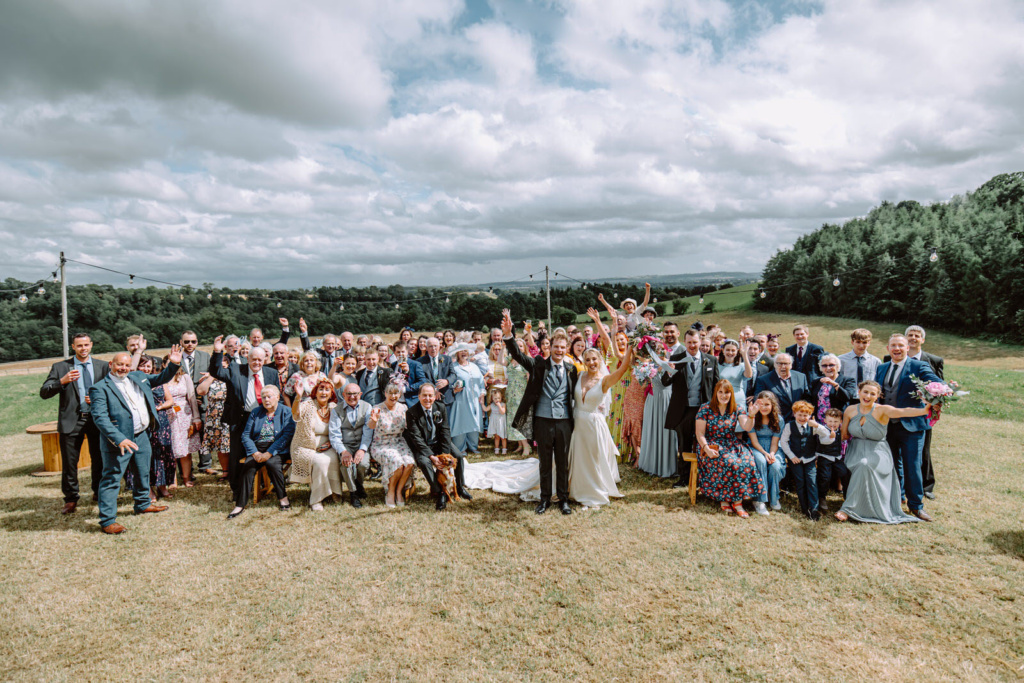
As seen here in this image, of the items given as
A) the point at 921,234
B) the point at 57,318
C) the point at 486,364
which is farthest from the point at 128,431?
the point at 921,234

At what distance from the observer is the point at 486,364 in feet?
31.2

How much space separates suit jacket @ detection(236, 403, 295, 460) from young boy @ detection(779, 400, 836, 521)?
6.36 m

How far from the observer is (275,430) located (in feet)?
22.1

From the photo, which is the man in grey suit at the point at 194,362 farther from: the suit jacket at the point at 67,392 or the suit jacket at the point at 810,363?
the suit jacket at the point at 810,363

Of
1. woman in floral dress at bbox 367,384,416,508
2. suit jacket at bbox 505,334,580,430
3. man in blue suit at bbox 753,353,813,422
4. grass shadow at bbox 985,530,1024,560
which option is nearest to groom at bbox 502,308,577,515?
suit jacket at bbox 505,334,580,430

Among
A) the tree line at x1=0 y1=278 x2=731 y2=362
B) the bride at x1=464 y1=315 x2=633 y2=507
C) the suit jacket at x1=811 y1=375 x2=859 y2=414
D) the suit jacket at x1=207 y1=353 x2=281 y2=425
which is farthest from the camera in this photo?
the tree line at x1=0 y1=278 x2=731 y2=362

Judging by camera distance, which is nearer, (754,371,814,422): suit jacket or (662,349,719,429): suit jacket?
(754,371,814,422): suit jacket

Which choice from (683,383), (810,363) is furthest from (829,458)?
(683,383)

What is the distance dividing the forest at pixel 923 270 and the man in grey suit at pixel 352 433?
917 inches

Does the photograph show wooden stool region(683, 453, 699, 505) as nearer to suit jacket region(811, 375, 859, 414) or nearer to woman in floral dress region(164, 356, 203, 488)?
suit jacket region(811, 375, 859, 414)

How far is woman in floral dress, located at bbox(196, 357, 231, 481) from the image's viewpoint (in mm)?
7547

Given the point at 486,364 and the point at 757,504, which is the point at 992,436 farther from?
the point at 486,364

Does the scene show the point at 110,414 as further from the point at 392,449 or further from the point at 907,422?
the point at 907,422

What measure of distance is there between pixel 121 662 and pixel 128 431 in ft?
10.1
